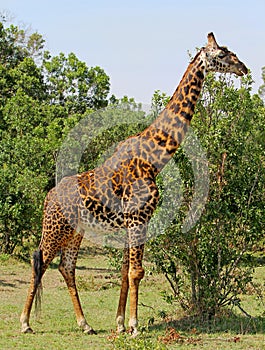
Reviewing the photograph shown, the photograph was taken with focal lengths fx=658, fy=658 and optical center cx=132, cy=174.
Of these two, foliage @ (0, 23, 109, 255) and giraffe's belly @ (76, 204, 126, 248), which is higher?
foliage @ (0, 23, 109, 255)

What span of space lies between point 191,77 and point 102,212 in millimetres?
2069

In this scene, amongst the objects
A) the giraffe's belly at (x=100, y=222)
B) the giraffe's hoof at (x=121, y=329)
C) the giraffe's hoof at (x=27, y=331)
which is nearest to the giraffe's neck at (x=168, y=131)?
the giraffe's belly at (x=100, y=222)

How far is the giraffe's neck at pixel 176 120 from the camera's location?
27.2 ft

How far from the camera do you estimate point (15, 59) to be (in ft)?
91.7

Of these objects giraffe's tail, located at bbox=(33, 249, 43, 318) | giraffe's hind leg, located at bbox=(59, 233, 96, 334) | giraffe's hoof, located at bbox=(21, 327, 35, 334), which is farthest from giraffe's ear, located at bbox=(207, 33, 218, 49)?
giraffe's hoof, located at bbox=(21, 327, 35, 334)

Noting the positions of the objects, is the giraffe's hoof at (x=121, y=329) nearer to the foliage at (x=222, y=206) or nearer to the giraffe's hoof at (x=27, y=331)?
the foliage at (x=222, y=206)

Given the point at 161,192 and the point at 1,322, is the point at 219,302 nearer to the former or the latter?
the point at 161,192

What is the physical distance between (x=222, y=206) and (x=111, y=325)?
2.27 m

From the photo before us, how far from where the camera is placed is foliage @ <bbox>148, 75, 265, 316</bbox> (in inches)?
354

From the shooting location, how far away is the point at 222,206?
29.4ft

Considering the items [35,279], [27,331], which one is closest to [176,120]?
[35,279]

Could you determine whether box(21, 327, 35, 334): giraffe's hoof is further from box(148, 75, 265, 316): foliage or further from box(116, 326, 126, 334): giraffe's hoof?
box(148, 75, 265, 316): foliage

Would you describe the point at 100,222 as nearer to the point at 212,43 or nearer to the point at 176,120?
the point at 176,120

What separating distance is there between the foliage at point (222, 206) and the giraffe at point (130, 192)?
0.78 metres
